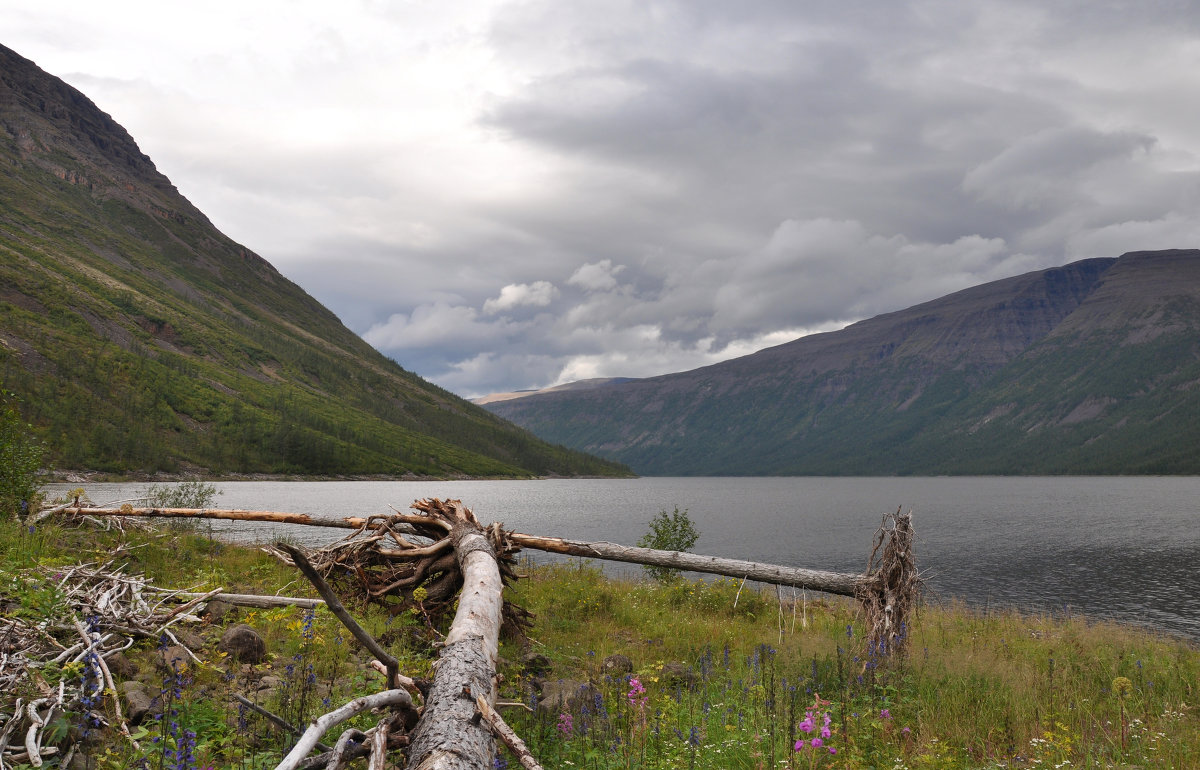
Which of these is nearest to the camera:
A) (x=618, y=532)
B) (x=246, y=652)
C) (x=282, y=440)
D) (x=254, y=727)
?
(x=254, y=727)

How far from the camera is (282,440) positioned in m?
162

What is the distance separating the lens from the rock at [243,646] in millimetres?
7945

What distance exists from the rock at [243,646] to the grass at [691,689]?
0.54 feet

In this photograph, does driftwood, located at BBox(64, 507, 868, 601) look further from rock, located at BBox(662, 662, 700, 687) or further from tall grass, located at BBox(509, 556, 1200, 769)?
rock, located at BBox(662, 662, 700, 687)

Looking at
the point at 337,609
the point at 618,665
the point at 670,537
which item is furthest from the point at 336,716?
the point at 670,537

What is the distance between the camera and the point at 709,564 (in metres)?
12.9

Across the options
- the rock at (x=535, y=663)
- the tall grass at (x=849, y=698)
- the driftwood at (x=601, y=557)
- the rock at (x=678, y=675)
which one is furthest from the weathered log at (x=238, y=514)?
the rock at (x=678, y=675)

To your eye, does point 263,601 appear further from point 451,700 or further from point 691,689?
point 691,689

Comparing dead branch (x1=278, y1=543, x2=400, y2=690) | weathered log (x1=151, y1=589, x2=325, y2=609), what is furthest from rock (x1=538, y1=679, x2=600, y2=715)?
weathered log (x1=151, y1=589, x2=325, y2=609)

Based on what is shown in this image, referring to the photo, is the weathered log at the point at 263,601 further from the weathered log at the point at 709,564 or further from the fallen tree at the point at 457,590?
the weathered log at the point at 709,564

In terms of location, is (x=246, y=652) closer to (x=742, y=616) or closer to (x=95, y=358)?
(x=742, y=616)

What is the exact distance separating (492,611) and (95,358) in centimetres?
18838

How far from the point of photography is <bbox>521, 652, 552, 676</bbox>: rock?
32.3 ft

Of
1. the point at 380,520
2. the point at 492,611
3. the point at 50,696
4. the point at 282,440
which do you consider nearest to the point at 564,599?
the point at 380,520
